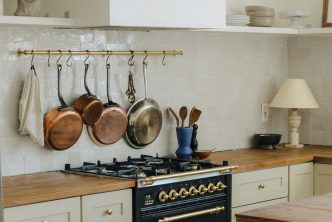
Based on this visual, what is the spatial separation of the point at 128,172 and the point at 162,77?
0.95 meters

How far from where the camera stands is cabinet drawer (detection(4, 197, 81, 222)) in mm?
3469

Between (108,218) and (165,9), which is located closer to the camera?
(108,218)

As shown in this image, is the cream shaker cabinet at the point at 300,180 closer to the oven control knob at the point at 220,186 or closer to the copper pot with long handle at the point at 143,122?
the oven control knob at the point at 220,186

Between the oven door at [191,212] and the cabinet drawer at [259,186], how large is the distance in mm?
179

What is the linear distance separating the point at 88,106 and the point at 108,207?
75 centimetres

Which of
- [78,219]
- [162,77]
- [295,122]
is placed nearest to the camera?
[78,219]

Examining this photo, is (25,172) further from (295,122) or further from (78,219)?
(295,122)

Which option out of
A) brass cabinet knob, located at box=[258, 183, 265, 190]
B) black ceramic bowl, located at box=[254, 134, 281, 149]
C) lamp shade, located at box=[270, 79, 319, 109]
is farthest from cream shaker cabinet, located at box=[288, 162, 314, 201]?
lamp shade, located at box=[270, 79, 319, 109]

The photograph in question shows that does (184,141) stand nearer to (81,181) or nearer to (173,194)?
(173,194)

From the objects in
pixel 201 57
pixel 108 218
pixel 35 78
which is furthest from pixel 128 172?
pixel 201 57

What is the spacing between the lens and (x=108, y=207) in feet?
12.7

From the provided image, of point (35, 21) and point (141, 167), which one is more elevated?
point (35, 21)

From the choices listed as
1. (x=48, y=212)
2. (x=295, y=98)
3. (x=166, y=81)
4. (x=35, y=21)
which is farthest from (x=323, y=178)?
(x=35, y=21)

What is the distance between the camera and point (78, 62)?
4.45 meters
